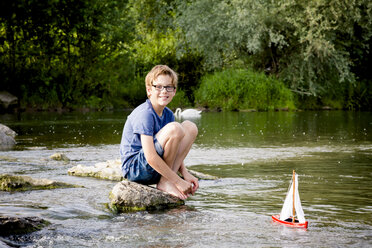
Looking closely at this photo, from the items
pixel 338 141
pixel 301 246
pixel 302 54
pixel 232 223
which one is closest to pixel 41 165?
pixel 232 223

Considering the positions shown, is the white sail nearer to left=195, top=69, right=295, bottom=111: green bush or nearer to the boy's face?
the boy's face

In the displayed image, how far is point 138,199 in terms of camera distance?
20.6 ft

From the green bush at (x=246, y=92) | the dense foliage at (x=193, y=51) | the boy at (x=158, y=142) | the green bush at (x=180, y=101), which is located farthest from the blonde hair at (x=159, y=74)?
the green bush at (x=180, y=101)

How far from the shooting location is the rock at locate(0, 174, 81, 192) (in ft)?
23.4

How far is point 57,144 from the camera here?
1323cm

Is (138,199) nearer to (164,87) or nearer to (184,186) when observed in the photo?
(184,186)

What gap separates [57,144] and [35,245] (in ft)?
28.2

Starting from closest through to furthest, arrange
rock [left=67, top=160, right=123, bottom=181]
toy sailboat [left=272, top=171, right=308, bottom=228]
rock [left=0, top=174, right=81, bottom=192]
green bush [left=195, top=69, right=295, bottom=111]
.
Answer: toy sailboat [left=272, top=171, right=308, bottom=228]
rock [left=0, top=174, right=81, bottom=192]
rock [left=67, top=160, right=123, bottom=181]
green bush [left=195, top=69, right=295, bottom=111]

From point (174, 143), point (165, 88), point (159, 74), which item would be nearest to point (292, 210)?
point (174, 143)

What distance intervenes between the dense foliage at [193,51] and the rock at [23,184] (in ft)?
64.9

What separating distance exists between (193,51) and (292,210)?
88.4ft

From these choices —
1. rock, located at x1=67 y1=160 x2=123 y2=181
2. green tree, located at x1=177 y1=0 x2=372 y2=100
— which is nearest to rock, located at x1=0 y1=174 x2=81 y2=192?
rock, located at x1=67 y1=160 x2=123 y2=181

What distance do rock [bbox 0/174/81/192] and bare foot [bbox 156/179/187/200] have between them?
5.03ft

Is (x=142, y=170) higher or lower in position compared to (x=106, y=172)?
higher
